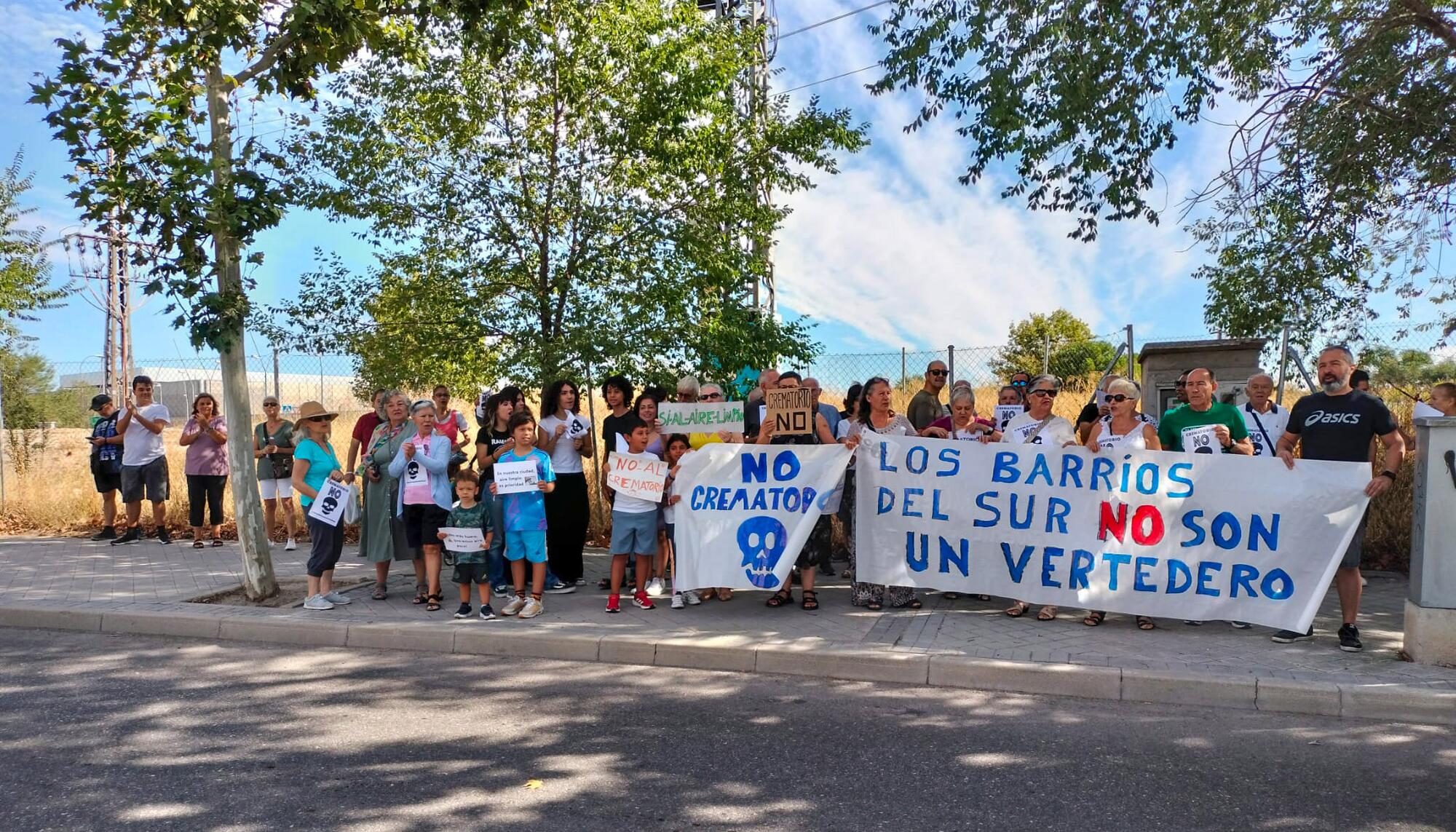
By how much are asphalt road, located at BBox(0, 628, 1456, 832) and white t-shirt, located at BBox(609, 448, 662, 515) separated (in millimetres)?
1736

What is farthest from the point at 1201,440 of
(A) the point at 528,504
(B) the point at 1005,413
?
(A) the point at 528,504

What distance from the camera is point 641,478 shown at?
303 inches

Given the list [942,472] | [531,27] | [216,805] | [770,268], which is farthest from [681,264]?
[216,805]

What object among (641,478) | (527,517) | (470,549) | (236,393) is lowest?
(470,549)

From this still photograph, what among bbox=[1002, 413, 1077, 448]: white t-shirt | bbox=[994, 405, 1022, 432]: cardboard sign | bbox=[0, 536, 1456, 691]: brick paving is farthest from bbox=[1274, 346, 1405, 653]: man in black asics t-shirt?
bbox=[994, 405, 1022, 432]: cardboard sign

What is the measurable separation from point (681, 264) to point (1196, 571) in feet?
19.6

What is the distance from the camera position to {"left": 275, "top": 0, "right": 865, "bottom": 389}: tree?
997 centimetres

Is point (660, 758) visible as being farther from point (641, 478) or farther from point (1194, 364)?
point (1194, 364)

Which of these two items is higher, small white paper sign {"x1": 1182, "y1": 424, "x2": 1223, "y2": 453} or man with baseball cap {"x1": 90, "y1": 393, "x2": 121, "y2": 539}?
small white paper sign {"x1": 1182, "y1": 424, "x2": 1223, "y2": 453}

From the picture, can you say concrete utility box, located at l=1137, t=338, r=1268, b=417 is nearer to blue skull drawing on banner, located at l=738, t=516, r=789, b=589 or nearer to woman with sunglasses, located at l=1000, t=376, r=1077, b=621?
woman with sunglasses, located at l=1000, t=376, r=1077, b=621

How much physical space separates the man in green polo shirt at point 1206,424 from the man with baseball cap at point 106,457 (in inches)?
482

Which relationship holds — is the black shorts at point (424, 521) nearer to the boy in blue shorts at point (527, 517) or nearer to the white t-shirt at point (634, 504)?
the boy in blue shorts at point (527, 517)

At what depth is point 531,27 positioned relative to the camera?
32.1 ft

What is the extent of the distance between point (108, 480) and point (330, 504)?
643 cm
